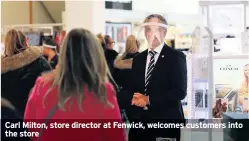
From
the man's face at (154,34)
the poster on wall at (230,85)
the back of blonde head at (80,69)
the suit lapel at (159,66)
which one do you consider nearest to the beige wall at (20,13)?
the poster on wall at (230,85)

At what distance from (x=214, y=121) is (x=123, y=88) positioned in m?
0.83

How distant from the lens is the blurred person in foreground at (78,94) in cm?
192

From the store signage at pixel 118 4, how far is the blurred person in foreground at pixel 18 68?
2620 millimetres

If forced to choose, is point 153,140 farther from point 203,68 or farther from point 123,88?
point 203,68

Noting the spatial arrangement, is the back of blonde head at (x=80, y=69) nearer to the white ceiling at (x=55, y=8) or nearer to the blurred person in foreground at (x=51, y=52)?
the blurred person in foreground at (x=51, y=52)

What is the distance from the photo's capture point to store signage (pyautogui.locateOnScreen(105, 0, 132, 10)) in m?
5.38

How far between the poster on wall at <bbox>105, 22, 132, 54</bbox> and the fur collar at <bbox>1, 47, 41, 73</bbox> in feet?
5.40

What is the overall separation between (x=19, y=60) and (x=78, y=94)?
1.03 m

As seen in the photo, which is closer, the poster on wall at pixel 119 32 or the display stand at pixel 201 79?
the display stand at pixel 201 79

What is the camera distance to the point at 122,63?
3.30 meters

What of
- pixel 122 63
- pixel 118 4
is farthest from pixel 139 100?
pixel 118 4

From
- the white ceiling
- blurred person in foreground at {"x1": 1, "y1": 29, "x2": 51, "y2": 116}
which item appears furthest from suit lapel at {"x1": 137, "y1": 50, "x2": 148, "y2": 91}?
the white ceiling

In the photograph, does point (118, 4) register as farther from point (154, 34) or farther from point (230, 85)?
point (154, 34)

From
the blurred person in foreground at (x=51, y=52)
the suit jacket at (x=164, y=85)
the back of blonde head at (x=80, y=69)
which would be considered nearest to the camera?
the back of blonde head at (x=80, y=69)
